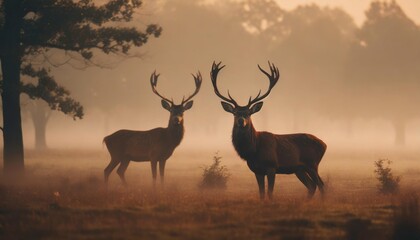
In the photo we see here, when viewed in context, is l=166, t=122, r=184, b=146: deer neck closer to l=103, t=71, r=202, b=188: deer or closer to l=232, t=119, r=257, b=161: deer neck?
l=103, t=71, r=202, b=188: deer

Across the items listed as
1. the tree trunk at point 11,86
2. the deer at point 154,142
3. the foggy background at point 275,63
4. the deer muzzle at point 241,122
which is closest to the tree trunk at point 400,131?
the foggy background at point 275,63

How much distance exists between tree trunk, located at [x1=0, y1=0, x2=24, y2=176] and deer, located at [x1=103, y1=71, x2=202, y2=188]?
134 inches

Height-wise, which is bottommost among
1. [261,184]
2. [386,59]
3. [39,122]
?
[261,184]

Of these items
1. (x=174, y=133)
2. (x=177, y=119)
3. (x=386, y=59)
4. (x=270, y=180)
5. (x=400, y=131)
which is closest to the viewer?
(x=270, y=180)

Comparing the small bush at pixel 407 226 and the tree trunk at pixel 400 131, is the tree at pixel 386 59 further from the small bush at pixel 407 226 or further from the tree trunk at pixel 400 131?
the small bush at pixel 407 226

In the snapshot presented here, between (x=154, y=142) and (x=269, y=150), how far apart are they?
4.69m

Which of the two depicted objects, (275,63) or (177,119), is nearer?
(177,119)

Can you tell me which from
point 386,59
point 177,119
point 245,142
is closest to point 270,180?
point 245,142

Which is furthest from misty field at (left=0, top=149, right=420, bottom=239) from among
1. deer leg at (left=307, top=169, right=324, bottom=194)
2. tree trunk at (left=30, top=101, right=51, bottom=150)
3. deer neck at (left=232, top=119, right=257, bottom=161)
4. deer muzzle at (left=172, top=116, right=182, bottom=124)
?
tree trunk at (left=30, top=101, right=51, bottom=150)

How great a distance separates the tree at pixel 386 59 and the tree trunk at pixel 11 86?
47074mm

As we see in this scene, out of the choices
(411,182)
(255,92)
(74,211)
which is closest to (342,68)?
(255,92)

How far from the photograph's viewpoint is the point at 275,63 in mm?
71750

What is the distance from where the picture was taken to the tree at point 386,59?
62125 mm

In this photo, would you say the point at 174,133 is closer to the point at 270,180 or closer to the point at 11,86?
the point at 270,180
